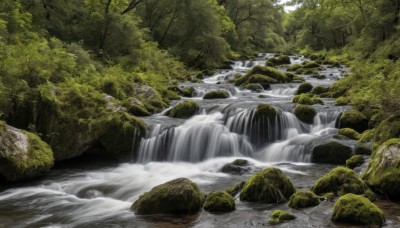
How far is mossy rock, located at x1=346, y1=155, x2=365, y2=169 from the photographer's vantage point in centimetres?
1192

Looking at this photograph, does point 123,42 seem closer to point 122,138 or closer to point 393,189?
point 122,138

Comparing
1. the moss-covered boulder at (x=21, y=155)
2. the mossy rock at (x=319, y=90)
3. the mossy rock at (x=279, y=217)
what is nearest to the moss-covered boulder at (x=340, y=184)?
the mossy rock at (x=279, y=217)

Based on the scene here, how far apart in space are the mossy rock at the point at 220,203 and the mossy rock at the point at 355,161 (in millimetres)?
4781

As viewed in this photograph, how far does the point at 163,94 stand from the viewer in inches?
882

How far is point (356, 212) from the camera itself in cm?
764

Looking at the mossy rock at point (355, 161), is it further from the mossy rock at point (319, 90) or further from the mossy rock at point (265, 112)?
the mossy rock at point (319, 90)

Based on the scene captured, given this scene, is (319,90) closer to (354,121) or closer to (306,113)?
(306,113)

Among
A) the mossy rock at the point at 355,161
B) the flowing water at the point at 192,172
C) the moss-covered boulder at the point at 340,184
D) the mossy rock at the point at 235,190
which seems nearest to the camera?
the flowing water at the point at 192,172

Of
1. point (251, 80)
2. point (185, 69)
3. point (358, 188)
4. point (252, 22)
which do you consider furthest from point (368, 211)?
point (252, 22)

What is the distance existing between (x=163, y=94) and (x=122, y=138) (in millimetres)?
8060

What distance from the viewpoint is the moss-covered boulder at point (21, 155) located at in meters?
10.9

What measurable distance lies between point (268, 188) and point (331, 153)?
15.5ft

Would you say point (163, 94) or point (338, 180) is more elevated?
point (163, 94)

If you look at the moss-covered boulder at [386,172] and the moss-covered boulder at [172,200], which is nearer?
the moss-covered boulder at [172,200]
